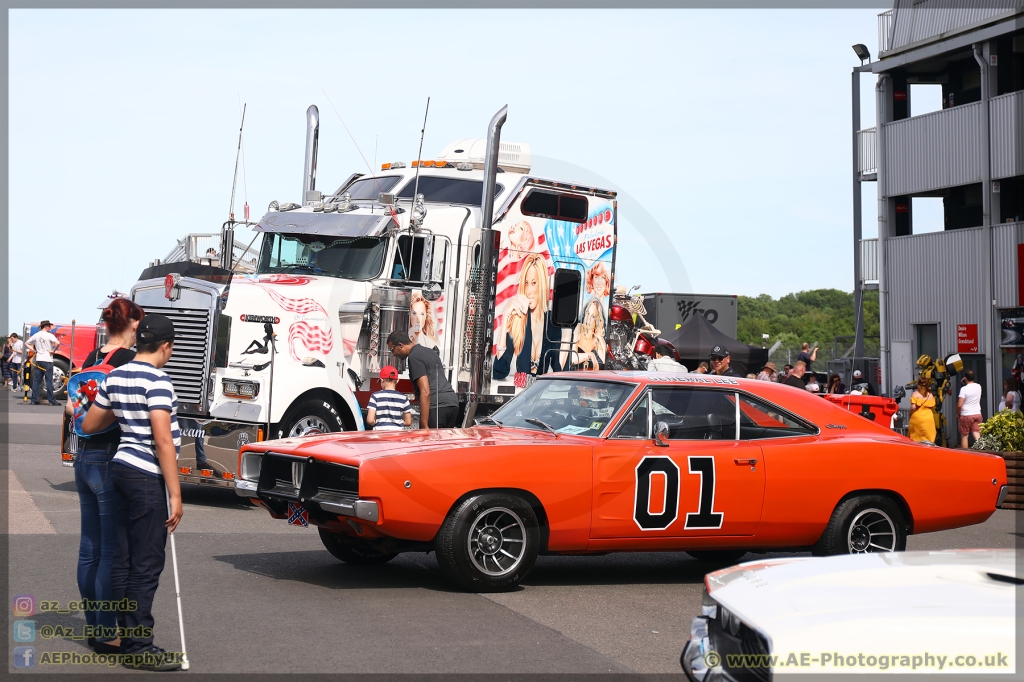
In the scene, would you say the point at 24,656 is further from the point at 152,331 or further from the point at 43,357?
the point at 43,357

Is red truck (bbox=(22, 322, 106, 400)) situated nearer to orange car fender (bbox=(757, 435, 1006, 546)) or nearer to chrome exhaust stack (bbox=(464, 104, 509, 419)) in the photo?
chrome exhaust stack (bbox=(464, 104, 509, 419))

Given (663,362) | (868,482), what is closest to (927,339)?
(663,362)

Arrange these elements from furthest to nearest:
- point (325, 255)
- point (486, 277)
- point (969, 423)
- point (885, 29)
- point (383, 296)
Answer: point (885, 29) → point (969, 423) → point (325, 255) → point (486, 277) → point (383, 296)

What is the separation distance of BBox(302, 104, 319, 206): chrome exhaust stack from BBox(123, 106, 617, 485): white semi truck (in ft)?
0.06

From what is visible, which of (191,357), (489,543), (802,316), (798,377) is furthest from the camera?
(802,316)

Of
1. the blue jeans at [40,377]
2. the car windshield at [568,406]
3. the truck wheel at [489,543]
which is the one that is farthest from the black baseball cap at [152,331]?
the blue jeans at [40,377]

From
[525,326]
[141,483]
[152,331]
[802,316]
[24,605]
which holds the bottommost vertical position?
[24,605]

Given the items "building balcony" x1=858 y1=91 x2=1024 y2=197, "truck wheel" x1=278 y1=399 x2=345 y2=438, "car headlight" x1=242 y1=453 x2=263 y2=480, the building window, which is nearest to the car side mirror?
"car headlight" x1=242 y1=453 x2=263 y2=480

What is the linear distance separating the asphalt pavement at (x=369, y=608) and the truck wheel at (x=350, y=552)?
11cm

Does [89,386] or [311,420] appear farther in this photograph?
[311,420]

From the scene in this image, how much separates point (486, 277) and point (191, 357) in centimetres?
344

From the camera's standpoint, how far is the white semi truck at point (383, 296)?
1224 centimetres

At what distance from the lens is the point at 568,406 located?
8.77 metres

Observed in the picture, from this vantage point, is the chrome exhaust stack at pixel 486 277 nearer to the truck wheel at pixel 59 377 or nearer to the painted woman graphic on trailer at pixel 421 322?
the painted woman graphic on trailer at pixel 421 322
